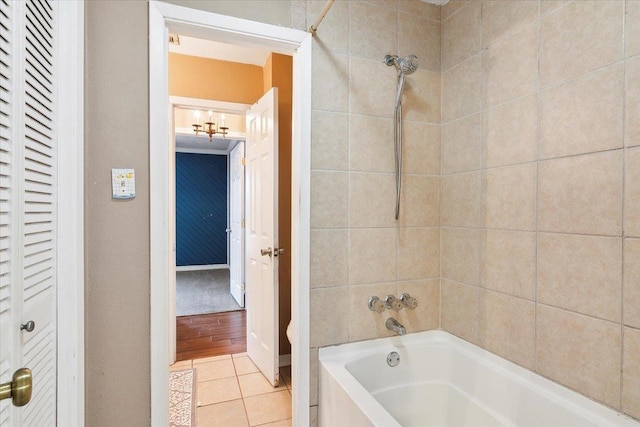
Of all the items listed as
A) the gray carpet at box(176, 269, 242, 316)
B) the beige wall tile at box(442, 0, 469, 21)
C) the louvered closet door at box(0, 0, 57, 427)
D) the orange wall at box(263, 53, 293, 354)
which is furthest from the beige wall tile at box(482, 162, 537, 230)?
the gray carpet at box(176, 269, 242, 316)

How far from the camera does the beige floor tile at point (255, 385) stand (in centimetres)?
230

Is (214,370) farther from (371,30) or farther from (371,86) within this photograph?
(371,30)

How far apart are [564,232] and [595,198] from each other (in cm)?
17

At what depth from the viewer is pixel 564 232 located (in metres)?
1.27

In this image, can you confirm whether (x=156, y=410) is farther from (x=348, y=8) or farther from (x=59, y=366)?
(x=348, y=8)

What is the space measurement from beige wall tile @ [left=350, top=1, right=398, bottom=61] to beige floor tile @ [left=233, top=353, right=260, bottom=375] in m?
2.43

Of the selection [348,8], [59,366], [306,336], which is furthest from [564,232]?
[59,366]

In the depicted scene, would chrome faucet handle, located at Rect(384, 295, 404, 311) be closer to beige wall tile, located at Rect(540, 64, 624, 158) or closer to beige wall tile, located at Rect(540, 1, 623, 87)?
beige wall tile, located at Rect(540, 64, 624, 158)

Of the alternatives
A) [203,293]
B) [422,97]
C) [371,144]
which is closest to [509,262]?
[371,144]

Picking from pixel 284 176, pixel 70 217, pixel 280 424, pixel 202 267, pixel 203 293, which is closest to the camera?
pixel 70 217

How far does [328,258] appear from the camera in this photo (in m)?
1.67

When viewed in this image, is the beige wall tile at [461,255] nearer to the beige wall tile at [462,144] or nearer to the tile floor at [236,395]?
the beige wall tile at [462,144]

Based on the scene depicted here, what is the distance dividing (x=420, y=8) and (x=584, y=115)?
112 centimetres

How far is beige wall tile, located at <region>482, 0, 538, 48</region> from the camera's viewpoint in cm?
142
